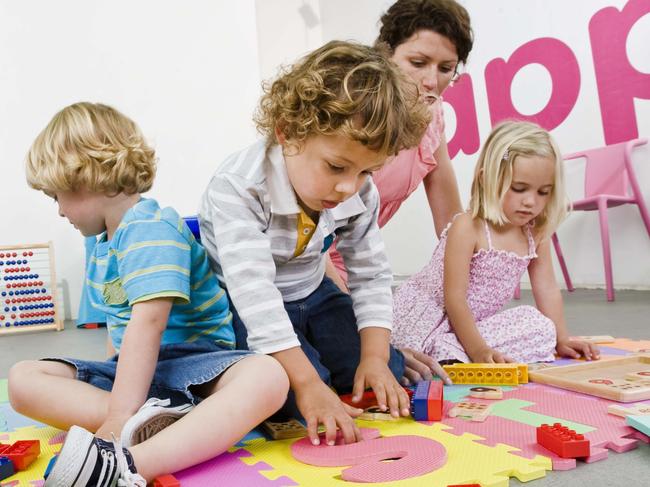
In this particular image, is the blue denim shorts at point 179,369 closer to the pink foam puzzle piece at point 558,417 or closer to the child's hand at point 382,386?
the child's hand at point 382,386

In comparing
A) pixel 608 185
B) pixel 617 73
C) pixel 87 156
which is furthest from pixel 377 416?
pixel 617 73

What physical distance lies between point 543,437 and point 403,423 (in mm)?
188

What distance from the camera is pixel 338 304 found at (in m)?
1.01

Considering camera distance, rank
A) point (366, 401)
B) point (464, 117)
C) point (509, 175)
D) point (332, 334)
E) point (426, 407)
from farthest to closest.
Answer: point (464, 117) < point (509, 175) < point (332, 334) < point (366, 401) < point (426, 407)

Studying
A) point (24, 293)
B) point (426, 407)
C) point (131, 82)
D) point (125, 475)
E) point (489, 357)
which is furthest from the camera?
point (131, 82)

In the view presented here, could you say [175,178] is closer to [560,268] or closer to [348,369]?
[560,268]

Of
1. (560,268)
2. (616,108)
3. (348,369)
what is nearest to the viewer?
(348,369)

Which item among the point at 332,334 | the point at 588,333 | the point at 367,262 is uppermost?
the point at 367,262

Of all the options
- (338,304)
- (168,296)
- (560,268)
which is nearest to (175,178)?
(560,268)

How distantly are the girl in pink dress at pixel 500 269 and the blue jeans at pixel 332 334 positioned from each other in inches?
9.7

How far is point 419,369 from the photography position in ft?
3.35

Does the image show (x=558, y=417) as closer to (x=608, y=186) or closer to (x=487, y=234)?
(x=487, y=234)

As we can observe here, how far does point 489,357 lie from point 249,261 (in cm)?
55

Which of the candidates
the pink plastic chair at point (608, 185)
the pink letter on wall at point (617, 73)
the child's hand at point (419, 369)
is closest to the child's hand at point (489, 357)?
the child's hand at point (419, 369)
